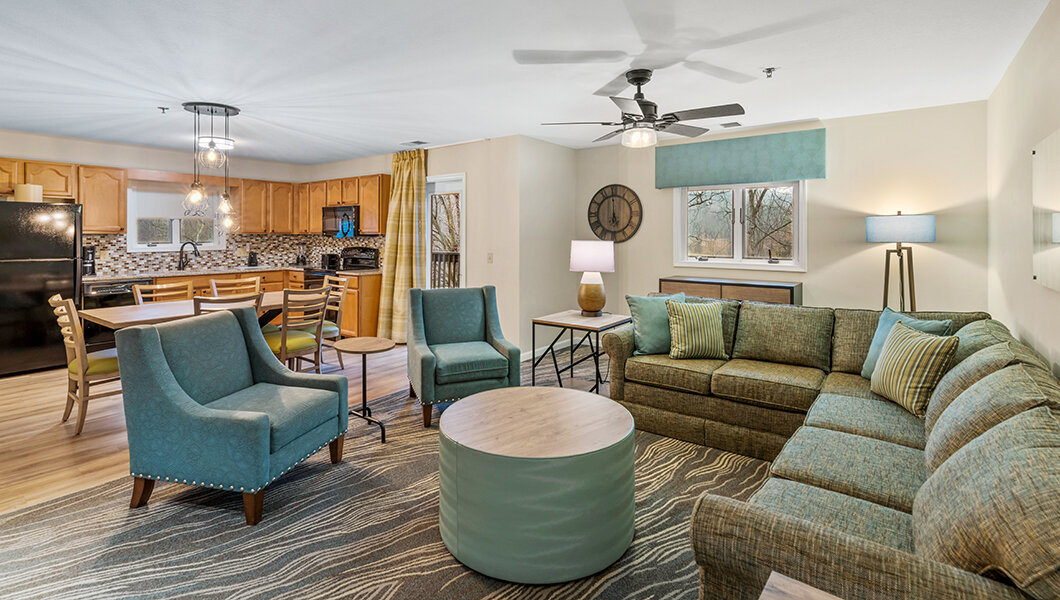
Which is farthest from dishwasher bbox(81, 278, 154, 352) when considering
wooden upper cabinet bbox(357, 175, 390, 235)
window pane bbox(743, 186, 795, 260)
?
window pane bbox(743, 186, 795, 260)

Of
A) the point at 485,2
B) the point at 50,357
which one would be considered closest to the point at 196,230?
the point at 50,357

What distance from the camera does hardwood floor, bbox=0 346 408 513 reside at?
2.93 m

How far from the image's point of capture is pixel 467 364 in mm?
3842

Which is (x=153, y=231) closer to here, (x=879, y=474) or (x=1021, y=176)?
(x=879, y=474)

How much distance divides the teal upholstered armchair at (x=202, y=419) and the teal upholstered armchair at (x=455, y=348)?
3.12 ft

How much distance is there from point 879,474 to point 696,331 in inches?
69.3

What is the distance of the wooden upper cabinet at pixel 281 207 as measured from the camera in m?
7.60

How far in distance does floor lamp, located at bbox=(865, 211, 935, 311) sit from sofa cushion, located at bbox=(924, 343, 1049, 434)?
2.04m

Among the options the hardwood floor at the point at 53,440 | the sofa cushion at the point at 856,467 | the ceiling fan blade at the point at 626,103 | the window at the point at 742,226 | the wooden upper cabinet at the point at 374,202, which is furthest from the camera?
the wooden upper cabinet at the point at 374,202

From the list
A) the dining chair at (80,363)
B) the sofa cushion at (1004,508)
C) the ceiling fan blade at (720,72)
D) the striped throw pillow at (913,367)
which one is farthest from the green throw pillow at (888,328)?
the dining chair at (80,363)

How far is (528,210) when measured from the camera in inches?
228

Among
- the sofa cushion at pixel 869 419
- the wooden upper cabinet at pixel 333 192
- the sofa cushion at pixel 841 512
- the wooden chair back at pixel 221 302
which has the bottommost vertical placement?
the sofa cushion at pixel 841 512

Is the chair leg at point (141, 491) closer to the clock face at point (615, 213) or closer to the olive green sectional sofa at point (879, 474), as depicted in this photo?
the olive green sectional sofa at point (879, 474)

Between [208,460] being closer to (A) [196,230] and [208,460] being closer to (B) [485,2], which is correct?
(B) [485,2]
